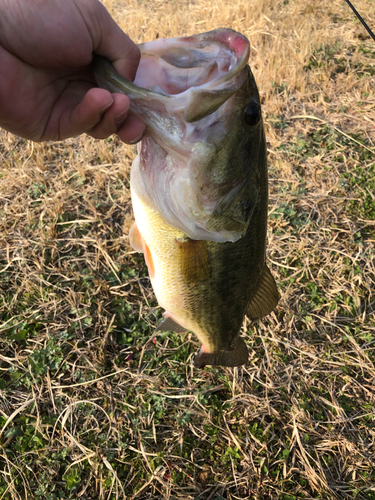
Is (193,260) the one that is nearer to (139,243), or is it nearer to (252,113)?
(139,243)

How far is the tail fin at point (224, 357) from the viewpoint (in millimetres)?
1995

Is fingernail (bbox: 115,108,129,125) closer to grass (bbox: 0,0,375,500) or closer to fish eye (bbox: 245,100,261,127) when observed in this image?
fish eye (bbox: 245,100,261,127)

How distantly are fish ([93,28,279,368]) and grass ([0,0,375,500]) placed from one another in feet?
3.15

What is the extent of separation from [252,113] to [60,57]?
2.47 feet

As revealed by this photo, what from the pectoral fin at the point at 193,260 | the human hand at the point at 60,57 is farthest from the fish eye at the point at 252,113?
the pectoral fin at the point at 193,260

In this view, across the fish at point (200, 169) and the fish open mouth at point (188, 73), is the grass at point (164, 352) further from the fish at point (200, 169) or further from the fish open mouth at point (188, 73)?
the fish open mouth at point (188, 73)

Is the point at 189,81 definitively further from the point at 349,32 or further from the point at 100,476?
the point at 349,32

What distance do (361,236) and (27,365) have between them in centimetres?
292

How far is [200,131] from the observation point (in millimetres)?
1151

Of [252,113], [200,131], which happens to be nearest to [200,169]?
[200,131]

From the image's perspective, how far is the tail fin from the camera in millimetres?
1995

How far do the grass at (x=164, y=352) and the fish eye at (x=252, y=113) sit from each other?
5.77 ft

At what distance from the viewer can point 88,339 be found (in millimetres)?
2514

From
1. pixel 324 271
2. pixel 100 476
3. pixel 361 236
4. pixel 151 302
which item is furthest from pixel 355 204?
pixel 100 476
